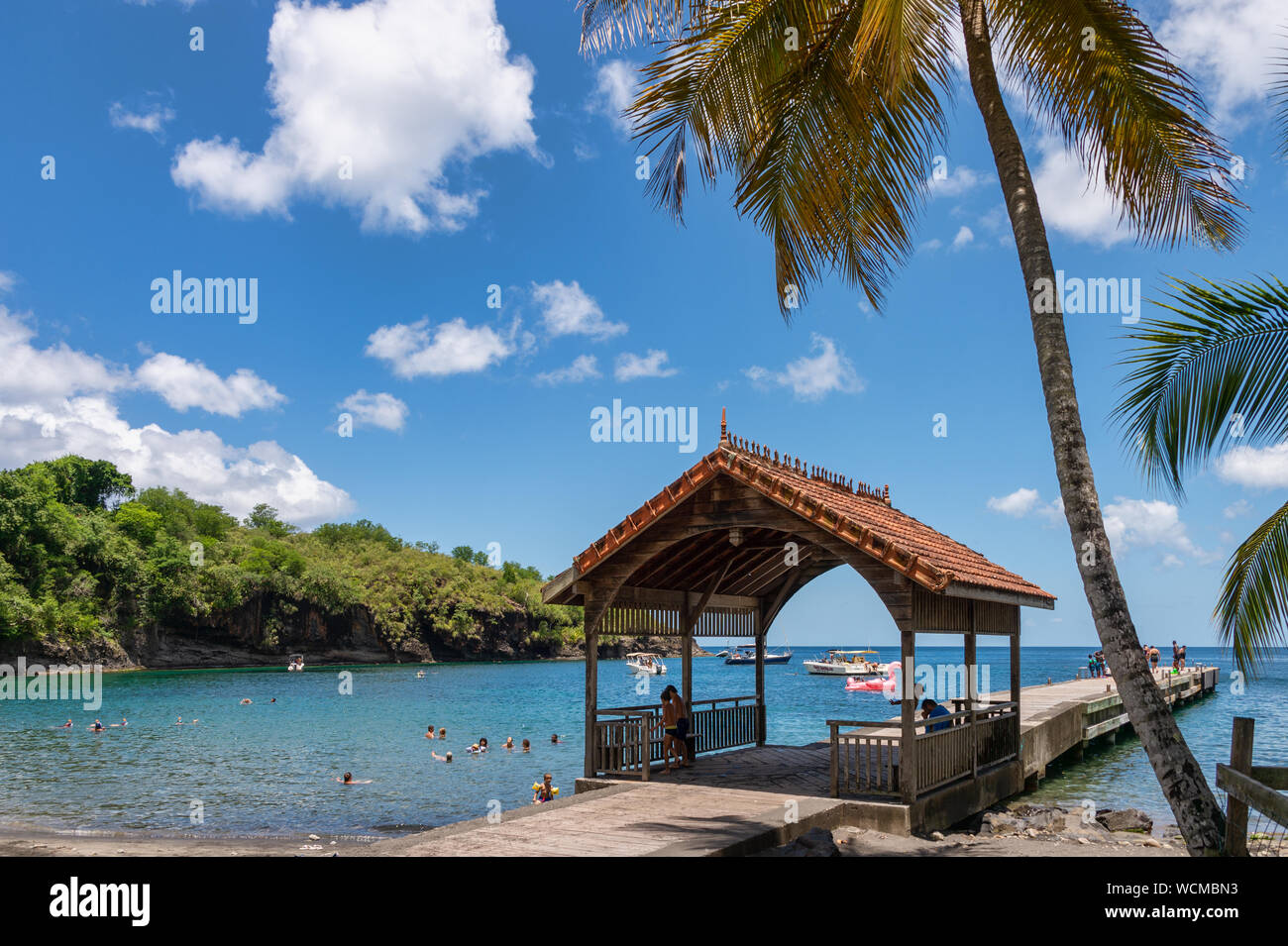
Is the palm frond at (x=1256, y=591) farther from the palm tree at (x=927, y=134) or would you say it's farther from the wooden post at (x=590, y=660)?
the wooden post at (x=590, y=660)

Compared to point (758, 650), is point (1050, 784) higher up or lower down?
lower down

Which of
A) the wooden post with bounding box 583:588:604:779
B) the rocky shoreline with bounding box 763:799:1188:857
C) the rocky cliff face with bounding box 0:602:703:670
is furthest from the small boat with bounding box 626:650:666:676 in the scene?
the wooden post with bounding box 583:588:604:779

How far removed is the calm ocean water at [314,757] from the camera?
22.6 metres

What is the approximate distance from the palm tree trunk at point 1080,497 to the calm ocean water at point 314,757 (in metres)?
15.8

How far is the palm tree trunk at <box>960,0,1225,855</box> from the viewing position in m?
7.50

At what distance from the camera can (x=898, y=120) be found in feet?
34.6

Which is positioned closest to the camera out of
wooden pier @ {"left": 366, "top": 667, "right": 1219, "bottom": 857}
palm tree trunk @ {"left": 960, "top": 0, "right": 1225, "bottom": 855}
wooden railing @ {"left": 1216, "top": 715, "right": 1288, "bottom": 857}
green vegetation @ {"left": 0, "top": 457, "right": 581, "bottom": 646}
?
wooden railing @ {"left": 1216, "top": 715, "right": 1288, "bottom": 857}

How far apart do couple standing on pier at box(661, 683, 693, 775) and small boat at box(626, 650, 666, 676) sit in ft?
339

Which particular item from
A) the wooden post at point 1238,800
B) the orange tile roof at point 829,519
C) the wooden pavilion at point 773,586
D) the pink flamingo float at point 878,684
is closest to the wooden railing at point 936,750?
the wooden pavilion at point 773,586

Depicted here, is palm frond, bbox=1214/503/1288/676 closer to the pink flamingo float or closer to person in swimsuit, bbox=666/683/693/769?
person in swimsuit, bbox=666/683/693/769
